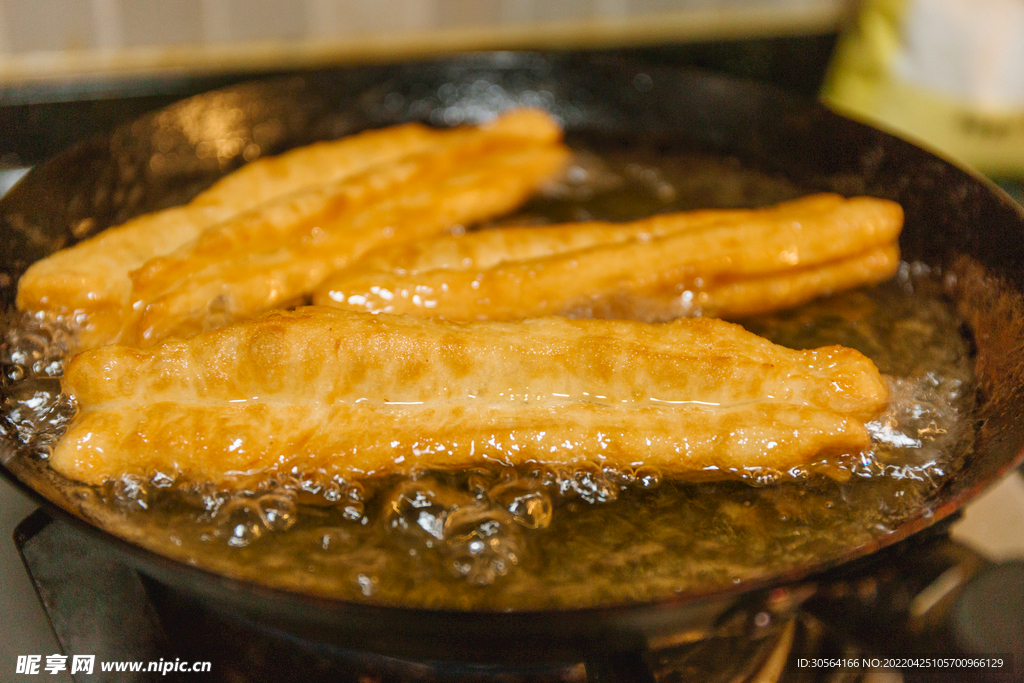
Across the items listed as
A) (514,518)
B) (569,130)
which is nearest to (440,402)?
(514,518)

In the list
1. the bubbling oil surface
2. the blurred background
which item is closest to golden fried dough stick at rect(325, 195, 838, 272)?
the bubbling oil surface

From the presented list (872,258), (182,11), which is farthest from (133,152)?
(872,258)

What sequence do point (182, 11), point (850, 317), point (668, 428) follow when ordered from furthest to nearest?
point (182, 11)
point (850, 317)
point (668, 428)

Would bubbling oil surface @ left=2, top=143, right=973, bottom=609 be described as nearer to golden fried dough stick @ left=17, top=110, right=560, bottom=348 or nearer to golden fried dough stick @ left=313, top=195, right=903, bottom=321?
golden fried dough stick @ left=17, top=110, right=560, bottom=348

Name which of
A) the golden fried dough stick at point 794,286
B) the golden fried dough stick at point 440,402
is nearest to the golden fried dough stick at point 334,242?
the golden fried dough stick at point 440,402

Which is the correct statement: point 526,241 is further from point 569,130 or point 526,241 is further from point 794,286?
point 569,130

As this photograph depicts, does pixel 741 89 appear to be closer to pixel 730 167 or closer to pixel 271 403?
pixel 730 167

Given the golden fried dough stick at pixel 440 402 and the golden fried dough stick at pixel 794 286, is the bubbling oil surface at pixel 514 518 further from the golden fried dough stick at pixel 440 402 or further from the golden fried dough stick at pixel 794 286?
the golden fried dough stick at pixel 794 286
